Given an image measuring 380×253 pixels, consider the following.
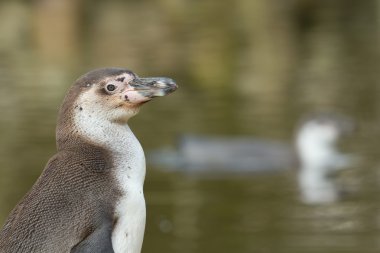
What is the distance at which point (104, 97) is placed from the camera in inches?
209

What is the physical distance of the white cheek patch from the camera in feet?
17.4

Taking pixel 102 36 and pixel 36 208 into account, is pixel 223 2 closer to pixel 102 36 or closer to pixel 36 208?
pixel 102 36

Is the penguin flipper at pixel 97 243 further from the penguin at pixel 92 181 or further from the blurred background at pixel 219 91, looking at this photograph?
Result: the blurred background at pixel 219 91

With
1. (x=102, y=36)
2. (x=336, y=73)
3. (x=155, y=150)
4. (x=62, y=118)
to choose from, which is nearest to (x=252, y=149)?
(x=155, y=150)

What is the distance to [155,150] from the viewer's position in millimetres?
14469

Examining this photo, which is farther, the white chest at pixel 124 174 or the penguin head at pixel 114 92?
the penguin head at pixel 114 92

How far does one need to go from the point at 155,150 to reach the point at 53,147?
1.05m

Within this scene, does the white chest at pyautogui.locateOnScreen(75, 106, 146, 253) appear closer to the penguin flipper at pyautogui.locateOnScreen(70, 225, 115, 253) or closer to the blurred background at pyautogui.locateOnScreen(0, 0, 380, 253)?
the penguin flipper at pyautogui.locateOnScreen(70, 225, 115, 253)

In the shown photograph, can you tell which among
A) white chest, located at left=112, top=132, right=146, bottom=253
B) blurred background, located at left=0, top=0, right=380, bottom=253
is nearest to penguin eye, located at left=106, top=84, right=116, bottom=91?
white chest, located at left=112, top=132, right=146, bottom=253

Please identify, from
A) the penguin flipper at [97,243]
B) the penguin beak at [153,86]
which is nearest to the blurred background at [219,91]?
the penguin beak at [153,86]

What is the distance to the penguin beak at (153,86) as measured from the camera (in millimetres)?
5332

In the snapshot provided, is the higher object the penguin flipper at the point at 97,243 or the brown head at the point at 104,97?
the brown head at the point at 104,97

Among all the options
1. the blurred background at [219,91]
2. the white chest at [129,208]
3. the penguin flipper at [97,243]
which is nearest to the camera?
the penguin flipper at [97,243]

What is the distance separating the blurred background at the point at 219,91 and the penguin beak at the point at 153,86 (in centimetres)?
512
